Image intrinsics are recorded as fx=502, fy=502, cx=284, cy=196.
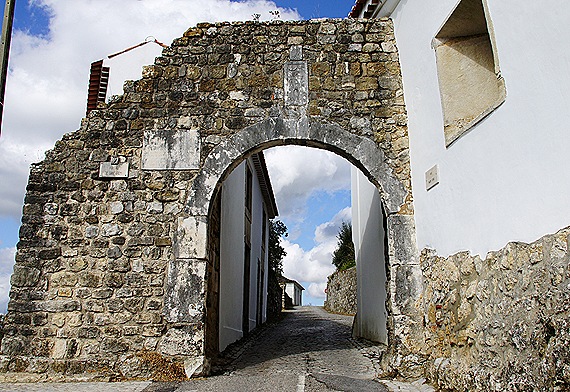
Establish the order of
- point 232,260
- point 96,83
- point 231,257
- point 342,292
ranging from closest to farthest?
point 96,83 → point 231,257 → point 232,260 → point 342,292

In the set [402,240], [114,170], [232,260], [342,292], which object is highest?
[114,170]

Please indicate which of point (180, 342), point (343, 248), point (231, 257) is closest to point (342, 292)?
point (343, 248)

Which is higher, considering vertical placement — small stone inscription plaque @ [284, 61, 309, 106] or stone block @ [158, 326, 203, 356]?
small stone inscription plaque @ [284, 61, 309, 106]

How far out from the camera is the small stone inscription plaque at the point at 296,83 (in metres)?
6.26

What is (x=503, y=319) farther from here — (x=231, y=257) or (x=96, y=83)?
(x=96, y=83)

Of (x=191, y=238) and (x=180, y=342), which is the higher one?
(x=191, y=238)

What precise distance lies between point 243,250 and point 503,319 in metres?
8.39

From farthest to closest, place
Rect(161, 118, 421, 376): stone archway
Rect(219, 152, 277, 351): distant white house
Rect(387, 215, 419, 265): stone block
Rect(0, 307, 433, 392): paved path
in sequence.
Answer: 1. Rect(219, 152, 277, 351): distant white house
2. Rect(387, 215, 419, 265): stone block
3. Rect(161, 118, 421, 376): stone archway
4. Rect(0, 307, 433, 392): paved path

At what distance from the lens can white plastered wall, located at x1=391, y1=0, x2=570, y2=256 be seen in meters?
3.14

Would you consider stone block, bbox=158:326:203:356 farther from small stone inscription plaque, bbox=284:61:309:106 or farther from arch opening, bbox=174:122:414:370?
small stone inscription plaque, bbox=284:61:309:106

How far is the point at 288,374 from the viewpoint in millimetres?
5719

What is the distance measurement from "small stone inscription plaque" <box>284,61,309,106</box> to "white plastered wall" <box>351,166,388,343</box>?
2.66 m

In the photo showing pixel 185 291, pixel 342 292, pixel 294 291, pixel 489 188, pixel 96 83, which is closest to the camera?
pixel 489 188

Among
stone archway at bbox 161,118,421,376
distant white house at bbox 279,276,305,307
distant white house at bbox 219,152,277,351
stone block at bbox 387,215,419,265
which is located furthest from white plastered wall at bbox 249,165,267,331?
distant white house at bbox 279,276,305,307
